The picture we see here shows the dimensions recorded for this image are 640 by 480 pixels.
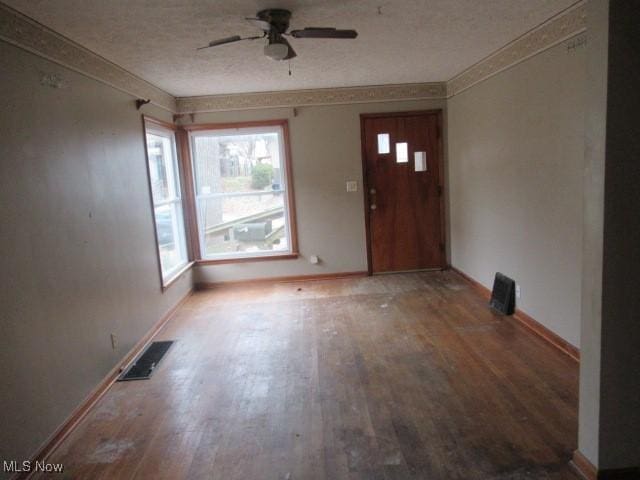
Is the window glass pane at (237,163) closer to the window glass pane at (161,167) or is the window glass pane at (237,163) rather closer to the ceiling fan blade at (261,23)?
the window glass pane at (161,167)

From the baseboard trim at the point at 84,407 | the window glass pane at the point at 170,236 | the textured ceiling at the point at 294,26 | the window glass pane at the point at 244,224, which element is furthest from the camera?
the window glass pane at the point at 244,224

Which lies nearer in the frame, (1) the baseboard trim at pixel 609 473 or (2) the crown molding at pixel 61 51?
(1) the baseboard trim at pixel 609 473

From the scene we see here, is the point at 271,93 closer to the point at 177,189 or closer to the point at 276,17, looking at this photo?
the point at 177,189

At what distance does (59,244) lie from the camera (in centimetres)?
265

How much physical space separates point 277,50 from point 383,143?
2.98m

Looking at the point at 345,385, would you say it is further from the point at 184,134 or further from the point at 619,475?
the point at 184,134

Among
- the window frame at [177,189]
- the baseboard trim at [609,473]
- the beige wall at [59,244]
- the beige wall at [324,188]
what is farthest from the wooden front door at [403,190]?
the baseboard trim at [609,473]

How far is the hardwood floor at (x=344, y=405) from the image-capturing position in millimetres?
2172

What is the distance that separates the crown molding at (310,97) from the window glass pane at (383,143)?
1.38ft

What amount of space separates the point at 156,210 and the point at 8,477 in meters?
2.90

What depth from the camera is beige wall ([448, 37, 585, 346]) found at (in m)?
3.02

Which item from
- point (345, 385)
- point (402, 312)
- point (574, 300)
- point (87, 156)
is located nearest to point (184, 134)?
point (87, 156)

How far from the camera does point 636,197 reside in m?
1.76

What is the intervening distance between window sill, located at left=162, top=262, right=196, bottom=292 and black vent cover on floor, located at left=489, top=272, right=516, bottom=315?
3234mm
